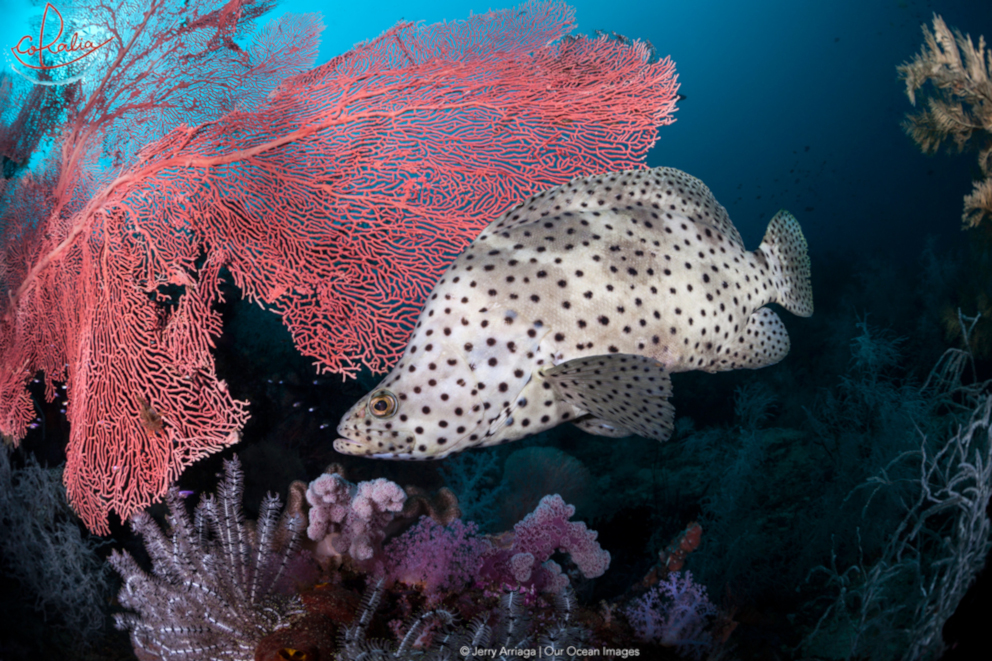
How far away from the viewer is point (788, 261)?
10.3ft

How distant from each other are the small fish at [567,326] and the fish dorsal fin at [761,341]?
6 centimetres

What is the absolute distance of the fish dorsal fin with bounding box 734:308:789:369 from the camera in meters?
2.91

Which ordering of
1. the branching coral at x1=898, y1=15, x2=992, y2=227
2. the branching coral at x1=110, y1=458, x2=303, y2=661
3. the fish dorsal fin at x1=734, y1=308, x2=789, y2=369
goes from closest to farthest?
1. the branching coral at x1=110, y1=458, x2=303, y2=661
2. the fish dorsal fin at x1=734, y1=308, x2=789, y2=369
3. the branching coral at x1=898, y1=15, x2=992, y2=227

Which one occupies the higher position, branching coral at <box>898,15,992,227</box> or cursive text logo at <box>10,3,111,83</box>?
cursive text logo at <box>10,3,111,83</box>

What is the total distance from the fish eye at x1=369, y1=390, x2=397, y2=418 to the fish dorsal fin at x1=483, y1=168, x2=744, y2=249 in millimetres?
1140

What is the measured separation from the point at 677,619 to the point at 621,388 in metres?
1.94

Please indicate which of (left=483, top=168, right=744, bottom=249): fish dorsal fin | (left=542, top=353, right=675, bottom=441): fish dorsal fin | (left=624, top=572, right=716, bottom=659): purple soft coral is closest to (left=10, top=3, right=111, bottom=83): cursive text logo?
(left=483, top=168, right=744, bottom=249): fish dorsal fin

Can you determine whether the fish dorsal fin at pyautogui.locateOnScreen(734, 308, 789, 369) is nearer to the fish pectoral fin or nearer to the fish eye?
the fish pectoral fin

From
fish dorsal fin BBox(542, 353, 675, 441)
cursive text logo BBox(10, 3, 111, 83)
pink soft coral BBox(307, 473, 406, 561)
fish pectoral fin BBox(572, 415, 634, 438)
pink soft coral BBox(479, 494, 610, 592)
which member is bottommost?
pink soft coral BBox(479, 494, 610, 592)

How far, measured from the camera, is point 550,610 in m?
2.82

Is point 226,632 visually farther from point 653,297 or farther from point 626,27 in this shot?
point 626,27

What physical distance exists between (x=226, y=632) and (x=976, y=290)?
42.0 feet

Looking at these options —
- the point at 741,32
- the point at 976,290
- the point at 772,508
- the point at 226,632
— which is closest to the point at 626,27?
the point at 741,32

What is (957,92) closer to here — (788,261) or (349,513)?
(788,261)
